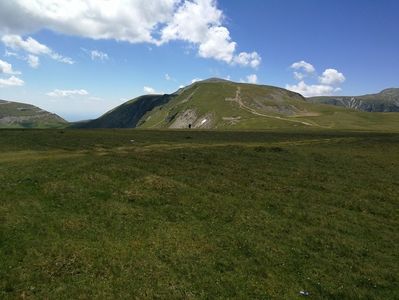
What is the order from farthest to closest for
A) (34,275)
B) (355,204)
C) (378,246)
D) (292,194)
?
1. (292,194)
2. (355,204)
3. (378,246)
4. (34,275)

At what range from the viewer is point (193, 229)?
32.1 m

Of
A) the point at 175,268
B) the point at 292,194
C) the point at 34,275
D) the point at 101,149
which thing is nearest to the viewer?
the point at 34,275

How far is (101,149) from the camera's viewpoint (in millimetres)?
69500

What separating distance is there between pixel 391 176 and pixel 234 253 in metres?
35.2

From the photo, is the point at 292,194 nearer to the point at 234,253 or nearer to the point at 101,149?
the point at 234,253

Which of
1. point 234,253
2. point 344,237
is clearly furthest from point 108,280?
point 344,237

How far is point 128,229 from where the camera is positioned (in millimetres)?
31406

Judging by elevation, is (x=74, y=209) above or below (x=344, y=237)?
above

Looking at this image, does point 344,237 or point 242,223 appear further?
point 242,223

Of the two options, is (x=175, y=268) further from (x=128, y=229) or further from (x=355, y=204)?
(x=355, y=204)

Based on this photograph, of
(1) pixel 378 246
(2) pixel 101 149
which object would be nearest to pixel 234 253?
(1) pixel 378 246

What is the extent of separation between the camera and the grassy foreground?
77.8ft

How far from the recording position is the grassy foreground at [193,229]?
23719 millimetres

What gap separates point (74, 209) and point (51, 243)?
7134mm
